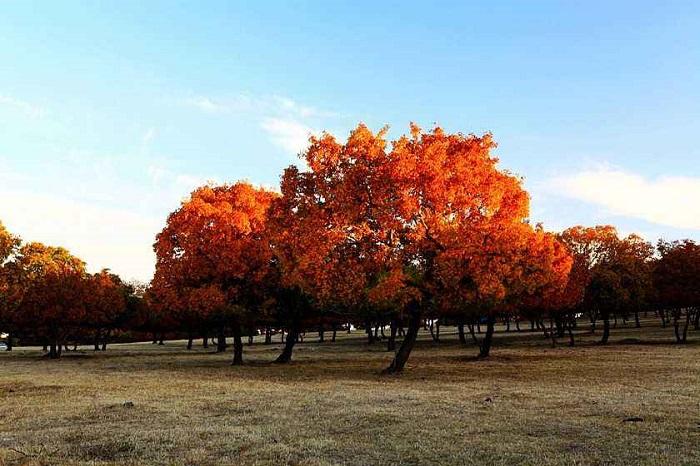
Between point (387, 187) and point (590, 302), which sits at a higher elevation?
point (387, 187)

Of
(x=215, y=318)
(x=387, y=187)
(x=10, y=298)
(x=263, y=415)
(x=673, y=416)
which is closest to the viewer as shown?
(x=673, y=416)

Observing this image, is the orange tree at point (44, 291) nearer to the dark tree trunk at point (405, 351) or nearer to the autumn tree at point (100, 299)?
the autumn tree at point (100, 299)

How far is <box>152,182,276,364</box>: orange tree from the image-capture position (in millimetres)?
46938

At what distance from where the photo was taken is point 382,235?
34.3 metres

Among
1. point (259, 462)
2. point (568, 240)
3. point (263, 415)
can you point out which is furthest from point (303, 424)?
point (568, 240)

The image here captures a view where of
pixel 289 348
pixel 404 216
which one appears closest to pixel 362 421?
pixel 404 216

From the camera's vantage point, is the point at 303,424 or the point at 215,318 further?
the point at 215,318

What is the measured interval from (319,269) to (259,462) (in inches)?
895

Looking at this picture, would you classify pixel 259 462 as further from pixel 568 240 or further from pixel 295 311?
pixel 568 240

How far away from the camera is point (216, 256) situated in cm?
4719

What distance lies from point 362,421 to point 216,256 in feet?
105

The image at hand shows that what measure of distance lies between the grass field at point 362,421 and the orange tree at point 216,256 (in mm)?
16055

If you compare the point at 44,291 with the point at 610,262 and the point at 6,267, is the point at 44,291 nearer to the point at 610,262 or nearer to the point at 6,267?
the point at 6,267

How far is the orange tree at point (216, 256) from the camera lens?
46938 mm
